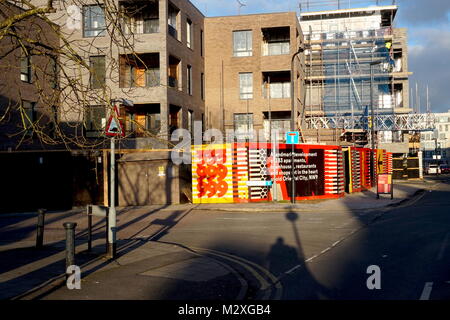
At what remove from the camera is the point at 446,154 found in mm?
119125

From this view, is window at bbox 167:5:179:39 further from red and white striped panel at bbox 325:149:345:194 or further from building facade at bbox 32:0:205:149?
red and white striped panel at bbox 325:149:345:194

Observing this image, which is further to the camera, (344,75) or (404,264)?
(344,75)

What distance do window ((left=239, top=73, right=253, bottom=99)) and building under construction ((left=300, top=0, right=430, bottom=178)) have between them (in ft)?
41.1

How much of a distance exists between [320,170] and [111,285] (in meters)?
20.3

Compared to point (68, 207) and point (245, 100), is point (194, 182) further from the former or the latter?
point (245, 100)

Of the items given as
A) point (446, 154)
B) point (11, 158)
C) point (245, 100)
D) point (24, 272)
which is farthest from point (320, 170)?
point (446, 154)

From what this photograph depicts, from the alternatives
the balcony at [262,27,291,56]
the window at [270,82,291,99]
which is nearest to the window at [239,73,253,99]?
the window at [270,82,291,99]

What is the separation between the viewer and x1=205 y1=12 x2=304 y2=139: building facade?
124 feet

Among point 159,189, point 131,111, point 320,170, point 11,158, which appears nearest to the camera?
point 11,158

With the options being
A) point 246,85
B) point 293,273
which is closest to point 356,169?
point 246,85

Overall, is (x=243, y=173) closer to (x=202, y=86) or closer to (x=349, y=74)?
(x=202, y=86)

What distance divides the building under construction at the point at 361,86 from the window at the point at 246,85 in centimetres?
1251

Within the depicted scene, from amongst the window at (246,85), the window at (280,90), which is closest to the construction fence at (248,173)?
the window at (246,85)

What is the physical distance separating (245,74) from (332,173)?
1426 cm
